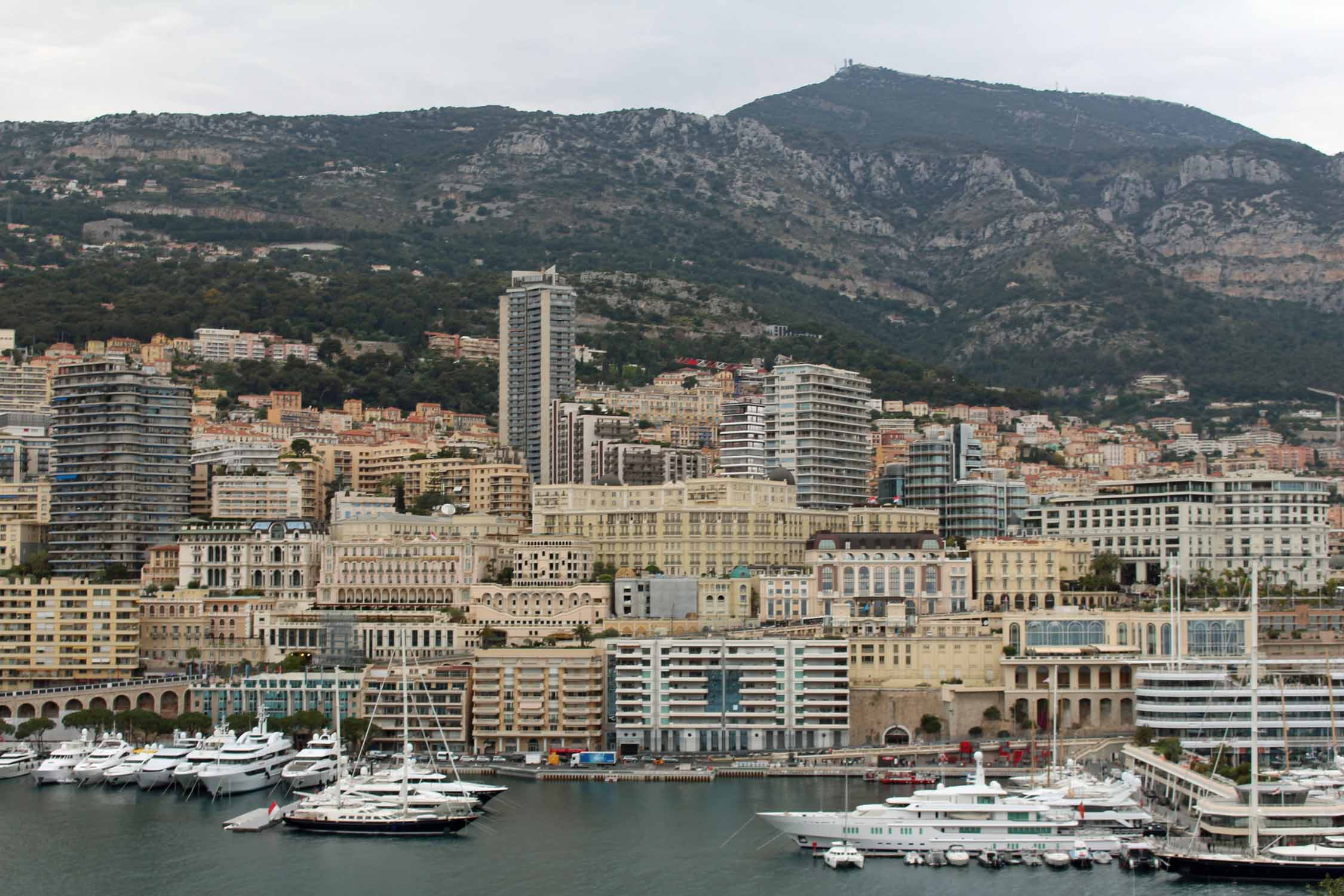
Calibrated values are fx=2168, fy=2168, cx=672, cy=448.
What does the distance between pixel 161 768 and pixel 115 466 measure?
113ft

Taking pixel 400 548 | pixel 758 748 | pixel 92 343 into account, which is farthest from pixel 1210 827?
pixel 92 343

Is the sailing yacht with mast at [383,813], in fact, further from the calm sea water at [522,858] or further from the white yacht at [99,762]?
the white yacht at [99,762]

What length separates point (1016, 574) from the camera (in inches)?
4525

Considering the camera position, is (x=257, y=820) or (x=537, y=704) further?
(x=537, y=704)

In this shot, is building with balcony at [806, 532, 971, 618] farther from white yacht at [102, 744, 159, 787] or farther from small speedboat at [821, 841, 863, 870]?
small speedboat at [821, 841, 863, 870]

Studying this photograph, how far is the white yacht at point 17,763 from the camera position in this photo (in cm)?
9581

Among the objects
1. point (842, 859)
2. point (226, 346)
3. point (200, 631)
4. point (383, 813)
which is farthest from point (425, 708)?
point (226, 346)

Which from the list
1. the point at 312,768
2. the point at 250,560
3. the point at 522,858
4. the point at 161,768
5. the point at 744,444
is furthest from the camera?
the point at 744,444

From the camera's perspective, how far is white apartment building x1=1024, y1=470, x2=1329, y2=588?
391ft

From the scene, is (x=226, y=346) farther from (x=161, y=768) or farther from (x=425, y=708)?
(x=161, y=768)

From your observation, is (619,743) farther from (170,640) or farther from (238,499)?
(238,499)

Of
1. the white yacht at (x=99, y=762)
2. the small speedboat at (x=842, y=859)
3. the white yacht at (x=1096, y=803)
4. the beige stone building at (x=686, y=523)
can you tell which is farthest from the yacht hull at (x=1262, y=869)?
the beige stone building at (x=686, y=523)

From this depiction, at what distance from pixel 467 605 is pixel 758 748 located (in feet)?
77.8

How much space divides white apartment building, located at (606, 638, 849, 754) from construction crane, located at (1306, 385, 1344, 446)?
311 ft
